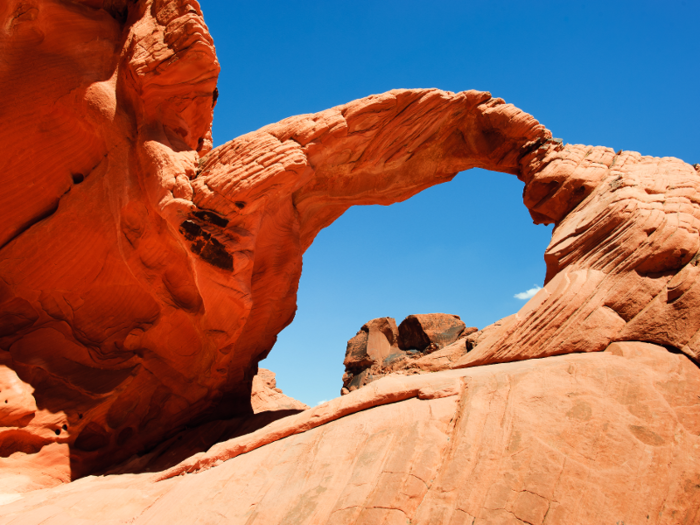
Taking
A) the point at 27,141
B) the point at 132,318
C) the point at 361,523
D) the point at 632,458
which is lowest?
the point at 361,523

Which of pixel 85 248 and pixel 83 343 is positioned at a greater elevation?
pixel 85 248

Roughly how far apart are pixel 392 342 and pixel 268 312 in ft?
16.2

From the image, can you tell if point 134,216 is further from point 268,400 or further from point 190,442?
point 268,400

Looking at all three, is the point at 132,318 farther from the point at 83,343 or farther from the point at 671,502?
the point at 671,502

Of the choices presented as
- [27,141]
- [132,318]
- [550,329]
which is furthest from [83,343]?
[550,329]

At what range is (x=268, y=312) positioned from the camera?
6.72 m

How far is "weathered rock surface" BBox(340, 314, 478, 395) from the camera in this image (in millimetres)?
9750

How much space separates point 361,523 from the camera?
3248mm

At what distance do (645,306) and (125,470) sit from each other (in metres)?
5.90

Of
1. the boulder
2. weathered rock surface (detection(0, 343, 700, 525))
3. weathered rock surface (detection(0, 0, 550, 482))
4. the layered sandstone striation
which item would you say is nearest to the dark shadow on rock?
the layered sandstone striation

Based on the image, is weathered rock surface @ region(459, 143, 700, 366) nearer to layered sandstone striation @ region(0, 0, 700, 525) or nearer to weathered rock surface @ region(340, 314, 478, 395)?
layered sandstone striation @ region(0, 0, 700, 525)

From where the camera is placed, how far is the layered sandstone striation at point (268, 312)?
3.40 meters

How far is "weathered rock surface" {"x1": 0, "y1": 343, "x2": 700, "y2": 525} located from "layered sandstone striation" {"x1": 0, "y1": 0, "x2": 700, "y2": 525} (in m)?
0.02

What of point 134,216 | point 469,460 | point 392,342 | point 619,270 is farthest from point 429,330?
point 469,460
